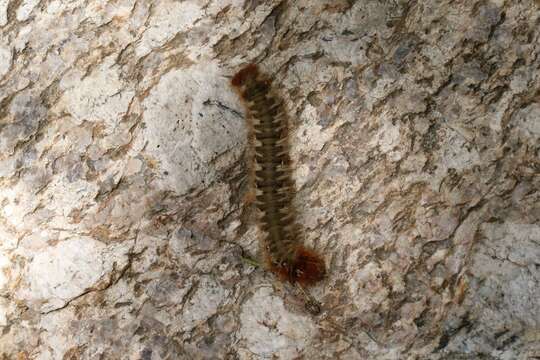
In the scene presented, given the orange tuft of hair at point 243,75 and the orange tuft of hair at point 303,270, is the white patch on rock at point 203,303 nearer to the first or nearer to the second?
the orange tuft of hair at point 303,270

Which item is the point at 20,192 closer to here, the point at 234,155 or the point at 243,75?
the point at 234,155

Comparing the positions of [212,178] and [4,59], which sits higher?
[4,59]

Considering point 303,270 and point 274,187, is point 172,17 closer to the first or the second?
point 274,187

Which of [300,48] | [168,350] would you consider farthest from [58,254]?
[300,48]

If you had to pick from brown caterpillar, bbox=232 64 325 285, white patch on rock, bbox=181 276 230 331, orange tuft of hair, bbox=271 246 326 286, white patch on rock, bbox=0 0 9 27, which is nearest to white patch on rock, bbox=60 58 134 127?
white patch on rock, bbox=0 0 9 27

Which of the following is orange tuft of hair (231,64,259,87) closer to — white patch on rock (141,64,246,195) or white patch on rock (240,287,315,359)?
white patch on rock (141,64,246,195)

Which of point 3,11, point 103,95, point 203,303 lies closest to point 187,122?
point 103,95

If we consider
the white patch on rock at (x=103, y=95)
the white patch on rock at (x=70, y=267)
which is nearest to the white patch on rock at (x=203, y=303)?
the white patch on rock at (x=70, y=267)
